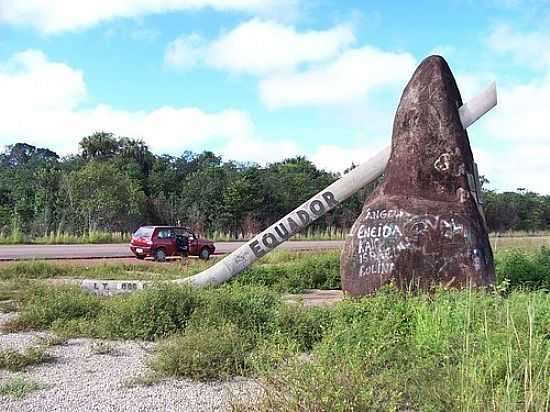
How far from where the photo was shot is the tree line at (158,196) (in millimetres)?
37062

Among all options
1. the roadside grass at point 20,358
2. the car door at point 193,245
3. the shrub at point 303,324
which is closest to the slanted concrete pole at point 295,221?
the shrub at point 303,324

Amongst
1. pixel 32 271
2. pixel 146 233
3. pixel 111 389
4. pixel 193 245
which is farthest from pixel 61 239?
pixel 111 389

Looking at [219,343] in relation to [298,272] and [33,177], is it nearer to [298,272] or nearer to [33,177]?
[298,272]

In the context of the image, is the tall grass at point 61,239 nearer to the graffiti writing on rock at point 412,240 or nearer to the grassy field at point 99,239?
the grassy field at point 99,239

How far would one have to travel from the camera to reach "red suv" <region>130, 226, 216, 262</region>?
77.8ft

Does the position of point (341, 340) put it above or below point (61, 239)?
below

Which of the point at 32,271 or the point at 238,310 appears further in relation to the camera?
the point at 32,271

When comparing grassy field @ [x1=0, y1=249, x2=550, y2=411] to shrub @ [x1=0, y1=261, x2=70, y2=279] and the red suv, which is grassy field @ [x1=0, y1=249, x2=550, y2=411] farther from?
the red suv

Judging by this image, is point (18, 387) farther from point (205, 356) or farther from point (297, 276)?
point (297, 276)

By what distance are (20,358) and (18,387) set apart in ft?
3.47

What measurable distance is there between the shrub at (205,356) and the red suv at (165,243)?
16.2 meters

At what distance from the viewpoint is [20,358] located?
7.30m

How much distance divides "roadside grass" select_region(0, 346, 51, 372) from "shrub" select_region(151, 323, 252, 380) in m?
1.28

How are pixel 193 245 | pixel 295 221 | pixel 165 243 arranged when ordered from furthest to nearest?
1. pixel 193 245
2. pixel 165 243
3. pixel 295 221
